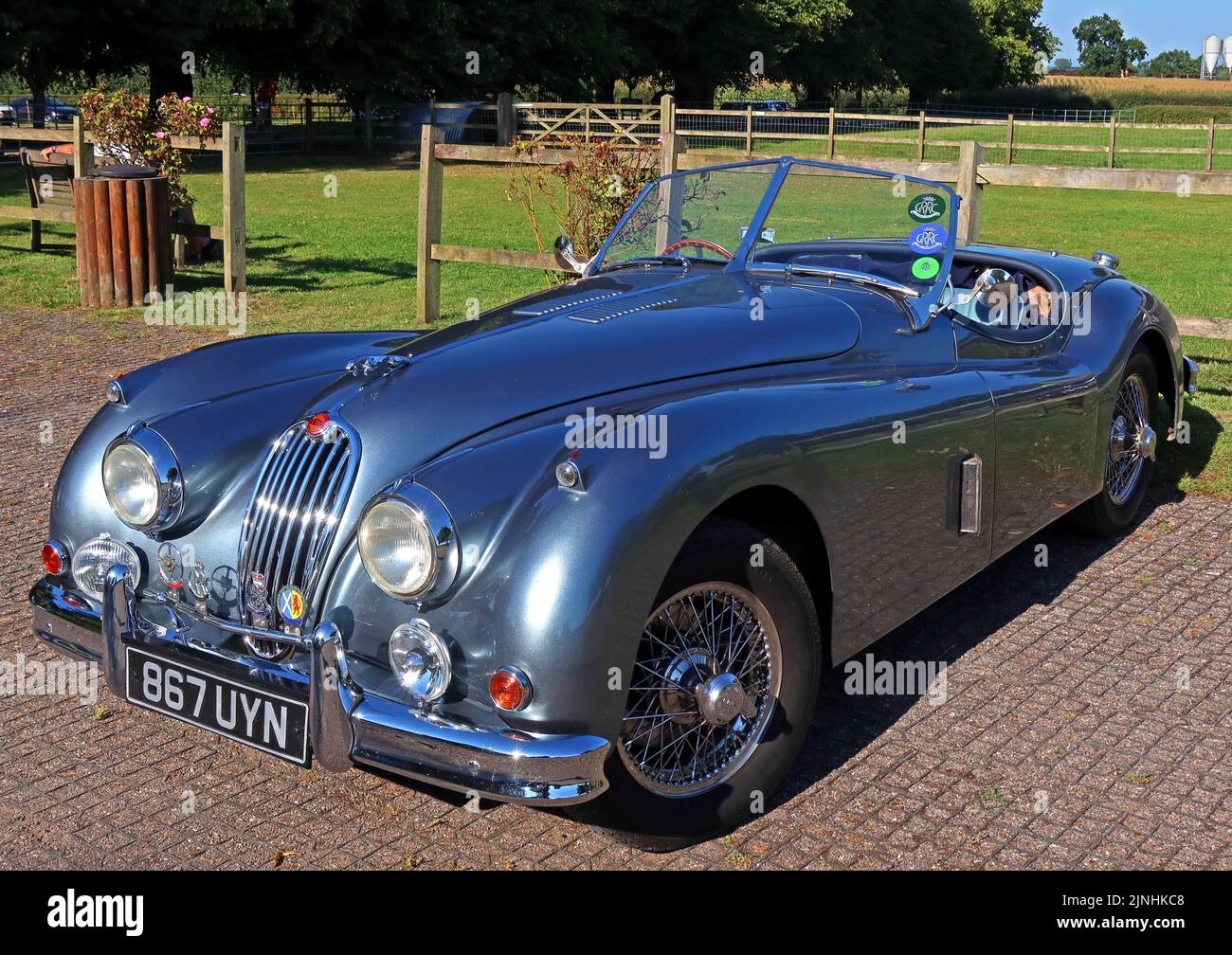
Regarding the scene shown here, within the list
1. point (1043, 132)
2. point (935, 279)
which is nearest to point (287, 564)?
point (935, 279)

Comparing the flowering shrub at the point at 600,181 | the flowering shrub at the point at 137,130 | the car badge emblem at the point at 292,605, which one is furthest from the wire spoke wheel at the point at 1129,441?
the flowering shrub at the point at 137,130

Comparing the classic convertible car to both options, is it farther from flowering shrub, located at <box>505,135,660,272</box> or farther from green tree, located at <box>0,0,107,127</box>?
green tree, located at <box>0,0,107,127</box>

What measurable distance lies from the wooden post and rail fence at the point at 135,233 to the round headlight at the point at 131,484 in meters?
8.11

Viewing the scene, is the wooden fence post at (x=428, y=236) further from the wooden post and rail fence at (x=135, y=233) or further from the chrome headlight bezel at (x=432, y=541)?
the chrome headlight bezel at (x=432, y=541)

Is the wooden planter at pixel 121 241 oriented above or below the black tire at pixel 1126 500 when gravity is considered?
above

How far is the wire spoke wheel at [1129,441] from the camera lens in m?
5.72

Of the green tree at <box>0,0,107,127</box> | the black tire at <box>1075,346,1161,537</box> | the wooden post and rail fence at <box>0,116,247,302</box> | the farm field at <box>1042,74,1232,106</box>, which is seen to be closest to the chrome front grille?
the black tire at <box>1075,346,1161,537</box>

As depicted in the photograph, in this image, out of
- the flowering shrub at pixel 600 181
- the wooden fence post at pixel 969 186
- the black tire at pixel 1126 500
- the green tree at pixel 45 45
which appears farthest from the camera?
the green tree at pixel 45 45

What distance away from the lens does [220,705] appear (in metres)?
3.19

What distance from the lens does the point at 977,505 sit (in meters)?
4.15

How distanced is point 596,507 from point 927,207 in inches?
92.3
